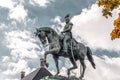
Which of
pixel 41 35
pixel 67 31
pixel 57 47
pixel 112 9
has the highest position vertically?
pixel 67 31

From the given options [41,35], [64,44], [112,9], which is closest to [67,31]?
[64,44]

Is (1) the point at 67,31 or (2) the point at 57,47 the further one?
(1) the point at 67,31

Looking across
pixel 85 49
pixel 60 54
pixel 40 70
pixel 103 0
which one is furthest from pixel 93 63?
pixel 40 70

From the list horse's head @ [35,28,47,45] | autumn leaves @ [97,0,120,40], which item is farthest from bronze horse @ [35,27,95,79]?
autumn leaves @ [97,0,120,40]

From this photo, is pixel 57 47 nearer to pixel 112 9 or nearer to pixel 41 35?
pixel 41 35

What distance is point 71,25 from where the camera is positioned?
18828 millimetres

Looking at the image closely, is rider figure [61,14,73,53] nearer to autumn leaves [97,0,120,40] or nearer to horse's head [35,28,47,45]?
horse's head [35,28,47,45]

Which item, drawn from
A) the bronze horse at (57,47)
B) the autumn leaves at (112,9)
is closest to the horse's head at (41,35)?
the bronze horse at (57,47)

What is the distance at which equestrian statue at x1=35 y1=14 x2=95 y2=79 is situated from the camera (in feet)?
59.5

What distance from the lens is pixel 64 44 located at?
18.2 metres

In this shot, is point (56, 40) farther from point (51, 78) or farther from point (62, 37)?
point (51, 78)

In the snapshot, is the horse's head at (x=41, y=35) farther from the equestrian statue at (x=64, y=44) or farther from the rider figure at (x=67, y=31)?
the rider figure at (x=67, y=31)

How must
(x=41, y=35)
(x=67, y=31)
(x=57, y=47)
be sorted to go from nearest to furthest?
(x=57, y=47) → (x=41, y=35) → (x=67, y=31)

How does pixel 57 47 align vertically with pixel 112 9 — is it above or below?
above
